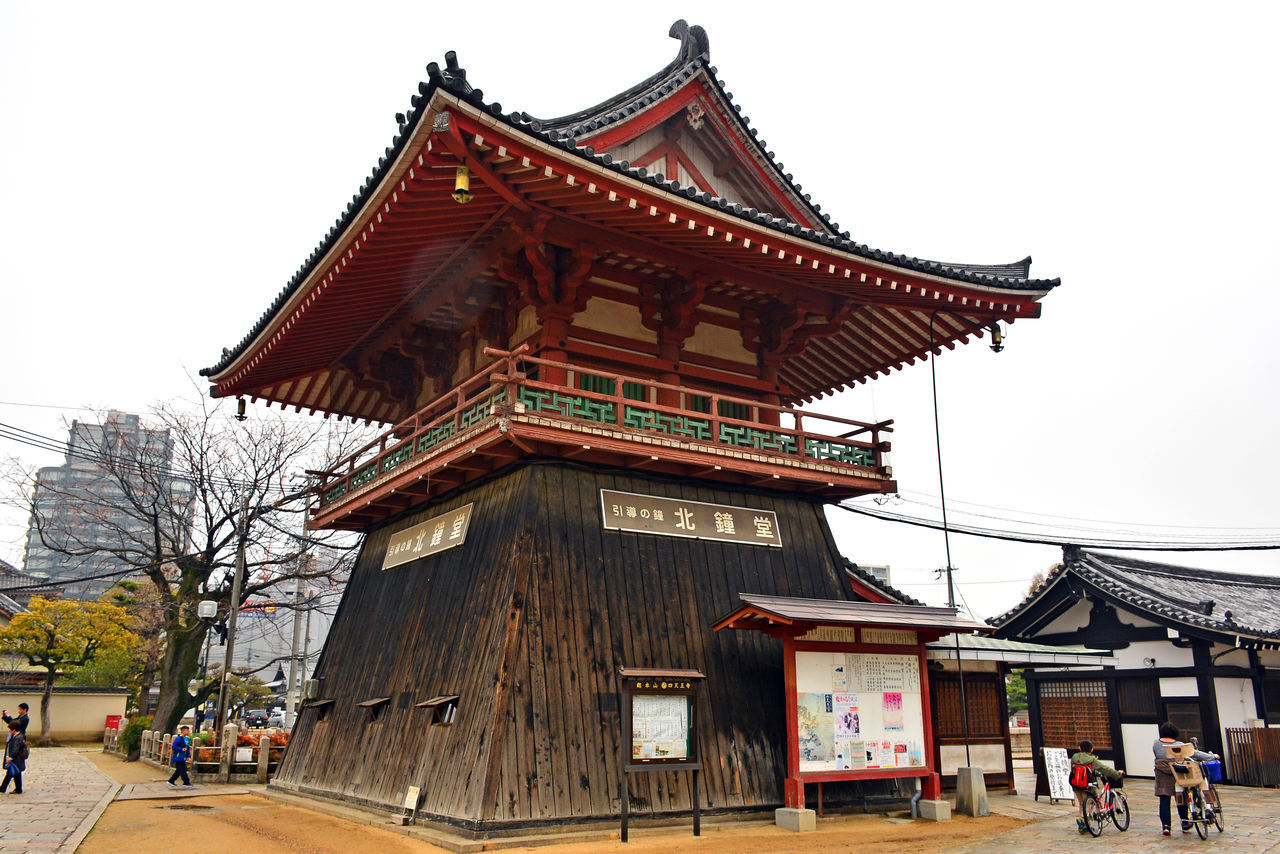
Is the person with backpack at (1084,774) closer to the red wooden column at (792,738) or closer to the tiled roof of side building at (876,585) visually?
the red wooden column at (792,738)

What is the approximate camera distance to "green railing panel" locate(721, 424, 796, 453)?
14.7 m

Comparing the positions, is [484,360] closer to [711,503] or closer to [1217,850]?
[711,503]

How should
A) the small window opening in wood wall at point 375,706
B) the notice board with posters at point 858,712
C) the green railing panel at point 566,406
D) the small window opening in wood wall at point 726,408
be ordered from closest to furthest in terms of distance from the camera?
1. the notice board with posters at point 858,712
2. the green railing panel at point 566,406
3. the small window opening in wood wall at point 375,706
4. the small window opening in wood wall at point 726,408

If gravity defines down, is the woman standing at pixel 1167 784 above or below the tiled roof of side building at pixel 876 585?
below

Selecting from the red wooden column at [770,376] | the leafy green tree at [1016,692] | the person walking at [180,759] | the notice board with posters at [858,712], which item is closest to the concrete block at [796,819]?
the notice board with posters at [858,712]

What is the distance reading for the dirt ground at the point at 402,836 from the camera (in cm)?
1091

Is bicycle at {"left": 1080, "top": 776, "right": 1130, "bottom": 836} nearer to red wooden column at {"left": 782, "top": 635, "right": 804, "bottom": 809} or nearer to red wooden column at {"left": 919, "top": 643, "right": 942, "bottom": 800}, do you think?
red wooden column at {"left": 919, "top": 643, "right": 942, "bottom": 800}

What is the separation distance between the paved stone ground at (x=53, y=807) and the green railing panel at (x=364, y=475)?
711 centimetres

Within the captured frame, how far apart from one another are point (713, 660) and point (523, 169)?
7.88 m

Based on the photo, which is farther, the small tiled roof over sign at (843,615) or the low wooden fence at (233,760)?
the low wooden fence at (233,760)

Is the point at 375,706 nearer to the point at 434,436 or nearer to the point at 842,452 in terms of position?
the point at 434,436

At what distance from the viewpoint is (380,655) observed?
15906 millimetres

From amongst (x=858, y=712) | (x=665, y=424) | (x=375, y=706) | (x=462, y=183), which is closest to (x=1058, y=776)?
(x=858, y=712)

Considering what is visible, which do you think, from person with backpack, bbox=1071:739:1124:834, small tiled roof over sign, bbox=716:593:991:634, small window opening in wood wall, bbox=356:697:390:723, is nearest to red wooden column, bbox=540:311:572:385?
small tiled roof over sign, bbox=716:593:991:634
